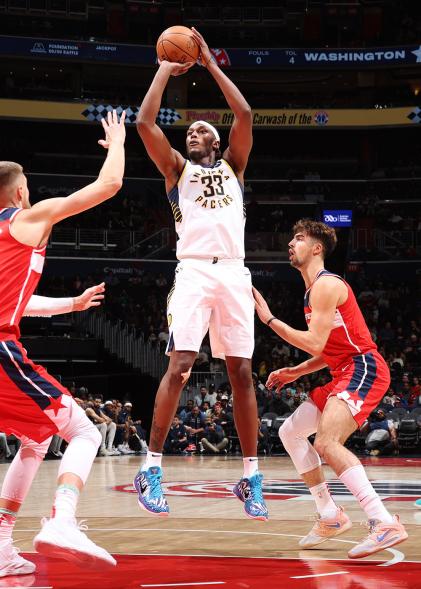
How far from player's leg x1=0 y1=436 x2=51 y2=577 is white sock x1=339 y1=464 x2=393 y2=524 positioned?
2.11m

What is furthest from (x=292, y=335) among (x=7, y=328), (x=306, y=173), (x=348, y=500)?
(x=306, y=173)

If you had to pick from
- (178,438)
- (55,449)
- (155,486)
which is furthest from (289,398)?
(155,486)

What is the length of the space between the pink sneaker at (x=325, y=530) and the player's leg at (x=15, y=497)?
2068mm

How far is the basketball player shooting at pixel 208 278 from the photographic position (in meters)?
6.38

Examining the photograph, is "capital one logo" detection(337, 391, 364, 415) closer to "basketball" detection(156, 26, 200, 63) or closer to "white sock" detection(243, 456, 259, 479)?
"white sock" detection(243, 456, 259, 479)

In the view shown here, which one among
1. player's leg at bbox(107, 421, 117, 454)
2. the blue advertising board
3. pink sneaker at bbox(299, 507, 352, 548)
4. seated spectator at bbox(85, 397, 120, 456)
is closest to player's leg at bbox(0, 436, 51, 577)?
pink sneaker at bbox(299, 507, 352, 548)

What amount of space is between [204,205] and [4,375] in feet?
7.77

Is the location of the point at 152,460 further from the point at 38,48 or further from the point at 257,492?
the point at 38,48

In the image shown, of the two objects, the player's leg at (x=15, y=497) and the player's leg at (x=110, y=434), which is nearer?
the player's leg at (x=15, y=497)

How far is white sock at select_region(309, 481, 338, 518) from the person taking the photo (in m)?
6.39

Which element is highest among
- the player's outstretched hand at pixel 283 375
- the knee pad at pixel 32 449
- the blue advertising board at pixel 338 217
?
the blue advertising board at pixel 338 217

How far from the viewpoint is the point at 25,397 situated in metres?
4.73

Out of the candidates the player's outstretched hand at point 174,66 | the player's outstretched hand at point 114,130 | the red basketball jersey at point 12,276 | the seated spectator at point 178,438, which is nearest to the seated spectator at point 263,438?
the seated spectator at point 178,438

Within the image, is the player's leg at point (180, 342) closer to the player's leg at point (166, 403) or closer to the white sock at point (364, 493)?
the player's leg at point (166, 403)
